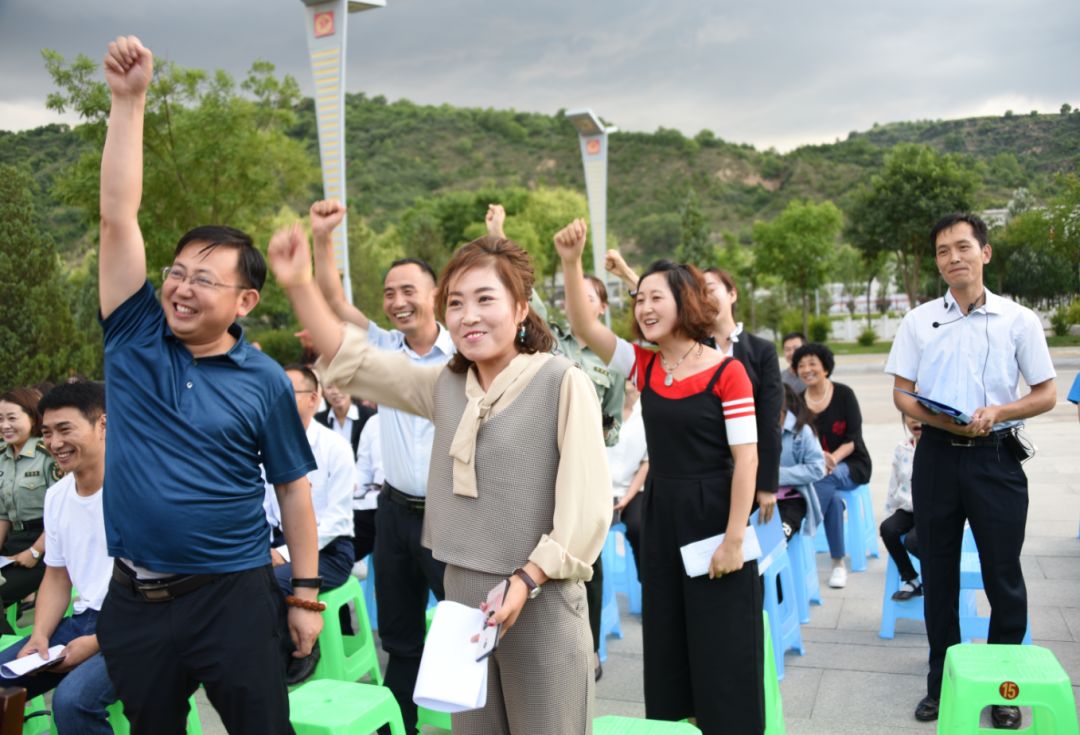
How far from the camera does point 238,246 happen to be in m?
2.32

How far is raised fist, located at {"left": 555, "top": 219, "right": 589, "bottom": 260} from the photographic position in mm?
2514

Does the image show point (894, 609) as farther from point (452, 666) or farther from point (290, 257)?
point (290, 257)

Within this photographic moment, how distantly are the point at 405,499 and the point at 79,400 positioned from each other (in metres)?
1.25

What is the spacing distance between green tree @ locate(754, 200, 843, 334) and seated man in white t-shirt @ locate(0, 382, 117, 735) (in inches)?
1304

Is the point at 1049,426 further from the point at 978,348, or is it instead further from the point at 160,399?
the point at 160,399

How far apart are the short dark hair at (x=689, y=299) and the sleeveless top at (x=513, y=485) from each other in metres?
1.09

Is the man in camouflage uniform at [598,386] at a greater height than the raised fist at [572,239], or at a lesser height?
lesser

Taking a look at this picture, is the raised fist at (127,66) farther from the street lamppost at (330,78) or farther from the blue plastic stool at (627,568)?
the street lamppost at (330,78)

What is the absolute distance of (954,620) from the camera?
3676mm

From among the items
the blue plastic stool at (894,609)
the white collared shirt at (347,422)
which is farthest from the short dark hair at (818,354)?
the white collared shirt at (347,422)

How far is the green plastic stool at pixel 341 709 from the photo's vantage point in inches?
106

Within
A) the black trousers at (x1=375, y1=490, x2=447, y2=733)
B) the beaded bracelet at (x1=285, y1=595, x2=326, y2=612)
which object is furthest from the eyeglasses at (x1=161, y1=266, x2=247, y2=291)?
the black trousers at (x1=375, y1=490, x2=447, y2=733)

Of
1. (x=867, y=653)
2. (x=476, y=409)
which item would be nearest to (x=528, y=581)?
(x=476, y=409)

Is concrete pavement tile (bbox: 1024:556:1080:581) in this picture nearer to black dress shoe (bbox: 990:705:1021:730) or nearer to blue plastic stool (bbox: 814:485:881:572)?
blue plastic stool (bbox: 814:485:881:572)
